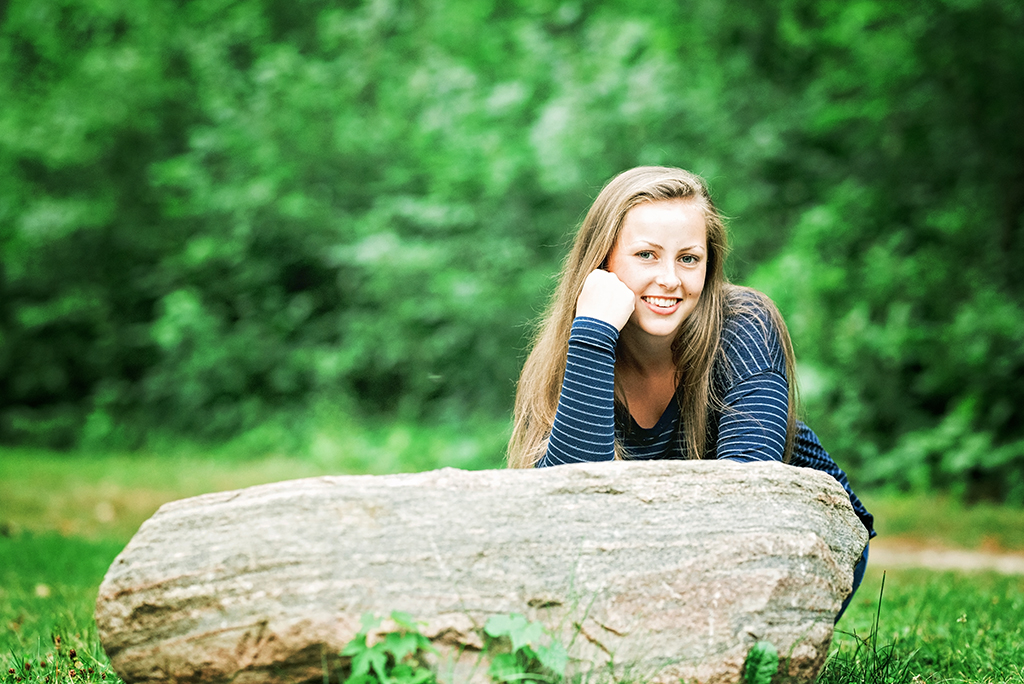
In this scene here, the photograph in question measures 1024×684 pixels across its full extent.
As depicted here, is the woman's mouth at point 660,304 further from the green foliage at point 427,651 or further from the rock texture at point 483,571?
the green foliage at point 427,651

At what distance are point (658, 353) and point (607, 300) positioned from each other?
38 cm

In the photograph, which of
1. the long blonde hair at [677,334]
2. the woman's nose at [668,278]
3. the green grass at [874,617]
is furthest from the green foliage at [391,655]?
the woman's nose at [668,278]

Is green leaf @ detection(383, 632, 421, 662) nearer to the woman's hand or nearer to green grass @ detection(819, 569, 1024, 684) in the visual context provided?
the woman's hand

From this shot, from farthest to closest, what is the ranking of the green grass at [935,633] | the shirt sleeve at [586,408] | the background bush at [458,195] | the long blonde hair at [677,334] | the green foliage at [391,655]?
the background bush at [458,195] < the long blonde hair at [677,334] < the green grass at [935,633] < the shirt sleeve at [586,408] < the green foliage at [391,655]

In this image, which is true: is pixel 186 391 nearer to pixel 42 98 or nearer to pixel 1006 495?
pixel 42 98

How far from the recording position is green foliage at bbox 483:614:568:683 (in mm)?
1939

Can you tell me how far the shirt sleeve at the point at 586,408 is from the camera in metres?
2.45

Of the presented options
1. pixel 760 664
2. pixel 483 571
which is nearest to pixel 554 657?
pixel 483 571

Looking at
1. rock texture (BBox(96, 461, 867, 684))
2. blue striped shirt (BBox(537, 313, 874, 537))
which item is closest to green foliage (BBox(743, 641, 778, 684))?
rock texture (BBox(96, 461, 867, 684))

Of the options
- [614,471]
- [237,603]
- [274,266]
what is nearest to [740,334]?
[614,471]

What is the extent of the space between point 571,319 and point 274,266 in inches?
343

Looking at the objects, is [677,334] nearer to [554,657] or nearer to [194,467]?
[554,657]

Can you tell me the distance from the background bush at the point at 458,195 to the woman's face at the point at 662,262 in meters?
5.10

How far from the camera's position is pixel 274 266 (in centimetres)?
1102
